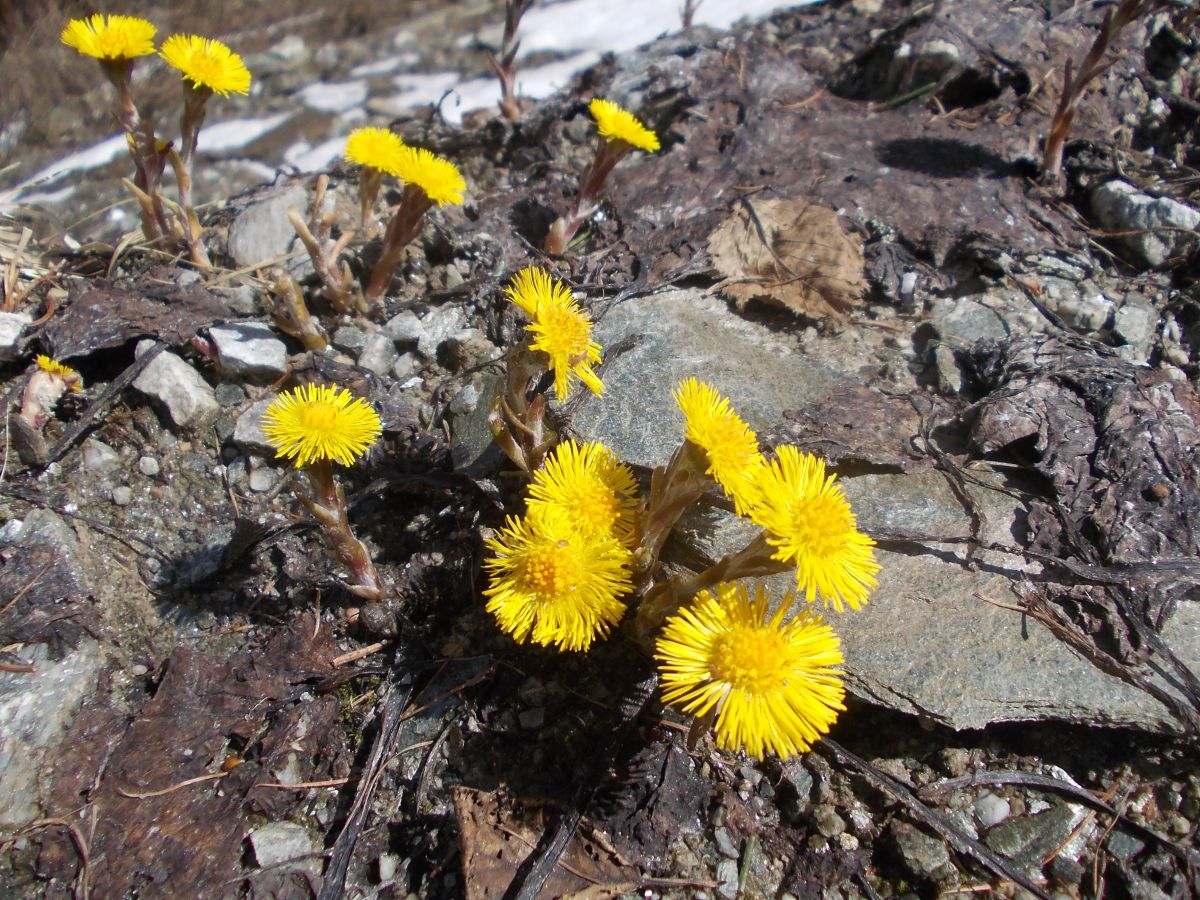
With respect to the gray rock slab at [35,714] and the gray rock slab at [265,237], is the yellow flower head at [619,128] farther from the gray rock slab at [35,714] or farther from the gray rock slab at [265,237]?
the gray rock slab at [35,714]

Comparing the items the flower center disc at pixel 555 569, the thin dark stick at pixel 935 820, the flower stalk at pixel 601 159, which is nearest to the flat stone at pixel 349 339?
the flower stalk at pixel 601 159

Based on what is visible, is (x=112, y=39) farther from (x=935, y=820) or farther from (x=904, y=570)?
(x=935, y=820)

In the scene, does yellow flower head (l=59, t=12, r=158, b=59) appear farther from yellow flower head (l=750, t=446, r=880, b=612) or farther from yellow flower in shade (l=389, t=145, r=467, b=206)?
yellow flower head (l=750, t=446, r=880, b=612)

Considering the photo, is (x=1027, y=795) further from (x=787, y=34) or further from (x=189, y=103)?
(x=787, y=34)

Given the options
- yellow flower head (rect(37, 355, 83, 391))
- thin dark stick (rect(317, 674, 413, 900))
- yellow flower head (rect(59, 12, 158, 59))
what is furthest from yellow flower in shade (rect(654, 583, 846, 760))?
yellow flower head (rect(59, 12, 158, 59))

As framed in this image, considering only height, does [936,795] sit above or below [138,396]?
below

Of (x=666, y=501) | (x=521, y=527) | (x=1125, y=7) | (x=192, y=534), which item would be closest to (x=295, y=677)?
(x=192, y=534)

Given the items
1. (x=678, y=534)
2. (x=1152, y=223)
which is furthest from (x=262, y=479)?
(x=1152, y=223)
